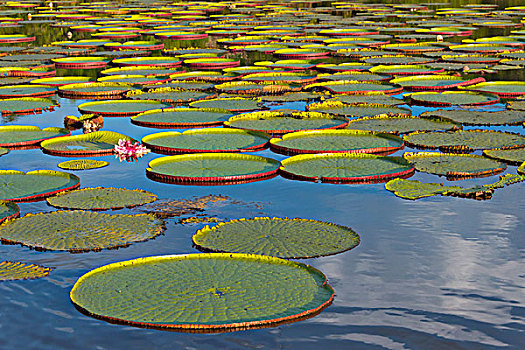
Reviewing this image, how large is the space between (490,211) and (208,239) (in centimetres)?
317

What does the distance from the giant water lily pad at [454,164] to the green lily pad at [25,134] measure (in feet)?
17.9

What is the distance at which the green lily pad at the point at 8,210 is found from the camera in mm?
7734

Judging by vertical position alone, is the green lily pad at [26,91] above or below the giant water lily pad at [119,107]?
above

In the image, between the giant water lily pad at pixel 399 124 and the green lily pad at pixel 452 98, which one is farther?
the green lily pad at pixel 452 98

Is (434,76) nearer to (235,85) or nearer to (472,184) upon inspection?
(235,85)

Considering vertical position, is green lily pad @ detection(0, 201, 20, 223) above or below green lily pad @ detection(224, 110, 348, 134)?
below

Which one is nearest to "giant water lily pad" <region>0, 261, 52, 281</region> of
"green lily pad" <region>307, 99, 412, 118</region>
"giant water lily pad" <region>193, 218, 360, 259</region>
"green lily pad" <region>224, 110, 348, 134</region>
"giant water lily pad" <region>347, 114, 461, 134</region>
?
"giant water lily pad" <region>193, 218, 360, 259</region>

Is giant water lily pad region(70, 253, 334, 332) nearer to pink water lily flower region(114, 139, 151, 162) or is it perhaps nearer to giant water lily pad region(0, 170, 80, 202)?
giant water lily pad region(0, 170, 80, 202)

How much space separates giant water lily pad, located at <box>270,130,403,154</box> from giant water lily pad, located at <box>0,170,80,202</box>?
3.09 metres

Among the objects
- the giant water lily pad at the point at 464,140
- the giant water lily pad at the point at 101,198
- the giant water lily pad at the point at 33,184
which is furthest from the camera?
the giant water lily pad at the point at 464,140

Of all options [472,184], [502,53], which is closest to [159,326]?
[472,184]

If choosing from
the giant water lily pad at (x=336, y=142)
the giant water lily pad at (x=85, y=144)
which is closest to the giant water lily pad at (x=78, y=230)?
the giant water lily pad at (x=85, y=144)

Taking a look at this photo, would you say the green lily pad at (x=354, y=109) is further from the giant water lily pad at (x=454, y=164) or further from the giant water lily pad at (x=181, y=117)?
the giant water lily pad at (x=454, y=164)

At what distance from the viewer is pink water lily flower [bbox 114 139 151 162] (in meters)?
10.6
